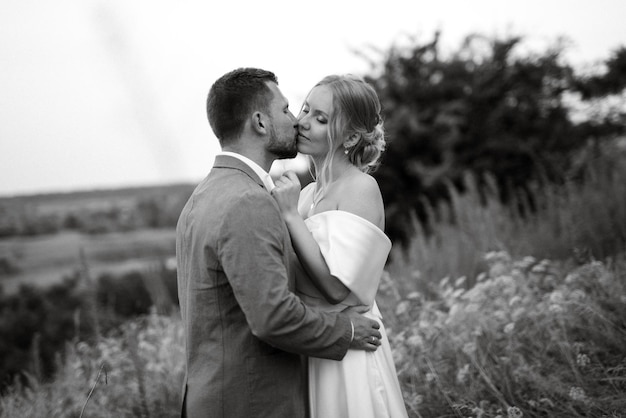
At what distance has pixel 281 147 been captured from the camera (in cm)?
307

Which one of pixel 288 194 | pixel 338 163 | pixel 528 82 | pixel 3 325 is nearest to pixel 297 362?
pixel 288 194

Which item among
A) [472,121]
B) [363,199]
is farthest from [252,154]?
[472,121]

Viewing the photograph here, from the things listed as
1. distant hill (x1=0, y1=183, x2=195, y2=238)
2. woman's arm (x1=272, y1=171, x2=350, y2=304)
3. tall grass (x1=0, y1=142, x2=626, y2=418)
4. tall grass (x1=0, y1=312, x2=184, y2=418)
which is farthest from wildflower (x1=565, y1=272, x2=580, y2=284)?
distant hill (x1=0, y1=183, x2=195, y2=238)

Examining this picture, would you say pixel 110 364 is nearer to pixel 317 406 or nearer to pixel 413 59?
pixel 317 406

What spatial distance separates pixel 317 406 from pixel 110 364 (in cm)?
276

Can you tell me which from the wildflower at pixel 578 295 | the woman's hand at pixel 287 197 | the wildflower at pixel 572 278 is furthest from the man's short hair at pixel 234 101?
the wildflower at pixel 572 278

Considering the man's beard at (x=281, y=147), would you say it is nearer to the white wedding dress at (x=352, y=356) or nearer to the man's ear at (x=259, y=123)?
the man's ear at (x=259, y=123)

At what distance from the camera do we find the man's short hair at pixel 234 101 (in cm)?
291

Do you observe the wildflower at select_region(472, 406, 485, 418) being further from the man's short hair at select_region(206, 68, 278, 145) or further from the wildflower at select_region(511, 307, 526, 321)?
the man's short hair at select_region(206, 68, 278, 145)

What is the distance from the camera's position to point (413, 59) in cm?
1184

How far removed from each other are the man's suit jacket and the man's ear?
0.24 meters

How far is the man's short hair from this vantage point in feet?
9.55

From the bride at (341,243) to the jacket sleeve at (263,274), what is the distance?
1.24 feet

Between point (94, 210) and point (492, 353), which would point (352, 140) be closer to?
point (492, 353)
